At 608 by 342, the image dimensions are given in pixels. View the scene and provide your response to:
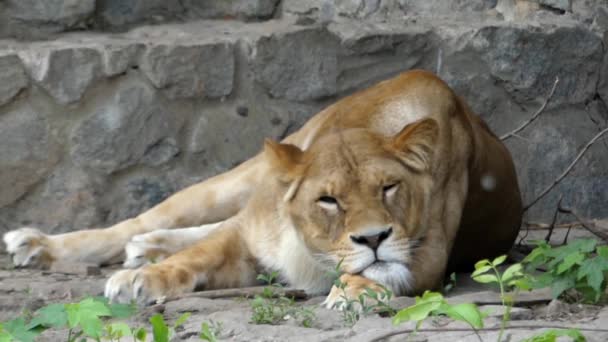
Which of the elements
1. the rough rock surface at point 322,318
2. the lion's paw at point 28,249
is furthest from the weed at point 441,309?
the lion's paw at point 28,249

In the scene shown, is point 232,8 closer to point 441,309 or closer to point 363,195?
point 363,195

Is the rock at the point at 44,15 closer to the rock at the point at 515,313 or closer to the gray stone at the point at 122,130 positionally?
the gray stone at the point at 122,130

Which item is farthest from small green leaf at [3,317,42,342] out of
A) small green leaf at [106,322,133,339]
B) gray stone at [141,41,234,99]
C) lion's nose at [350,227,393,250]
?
gray stone at [141,41,234,99]

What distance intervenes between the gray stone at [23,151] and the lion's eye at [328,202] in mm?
1405

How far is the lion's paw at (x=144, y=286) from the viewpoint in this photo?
130 inches

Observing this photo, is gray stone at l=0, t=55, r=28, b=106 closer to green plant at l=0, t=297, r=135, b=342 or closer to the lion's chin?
the lion's chin

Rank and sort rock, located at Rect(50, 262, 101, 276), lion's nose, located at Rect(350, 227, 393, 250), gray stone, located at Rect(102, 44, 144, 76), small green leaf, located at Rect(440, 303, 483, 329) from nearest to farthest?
small green leaf, located at Rect(440, 303, 483, 329)
lion's nose, located at Rect(350, 227, 393, 250)
rock, located at Rect(50, 262, 101, 276)
gray stone, located at Rect(102, 44, 144, 76)

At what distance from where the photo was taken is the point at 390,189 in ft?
10.6

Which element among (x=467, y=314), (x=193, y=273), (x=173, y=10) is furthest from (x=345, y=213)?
(x=173, y=10)

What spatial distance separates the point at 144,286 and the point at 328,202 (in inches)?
21.9

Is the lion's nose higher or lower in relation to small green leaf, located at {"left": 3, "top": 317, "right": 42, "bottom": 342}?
lower

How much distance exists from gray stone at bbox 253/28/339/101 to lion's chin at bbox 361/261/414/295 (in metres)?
1.47

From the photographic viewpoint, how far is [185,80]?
441 centimetres

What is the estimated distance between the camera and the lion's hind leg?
13.1 ft
